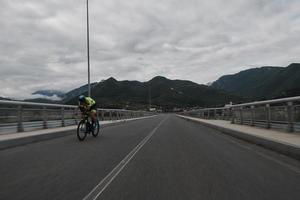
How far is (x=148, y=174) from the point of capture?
7.95m

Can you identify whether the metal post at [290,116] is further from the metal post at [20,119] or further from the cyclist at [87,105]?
the metal post at [20,119]

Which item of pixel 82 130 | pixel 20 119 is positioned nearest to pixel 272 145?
pixel 82 130

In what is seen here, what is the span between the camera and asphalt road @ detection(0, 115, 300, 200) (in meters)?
6.24

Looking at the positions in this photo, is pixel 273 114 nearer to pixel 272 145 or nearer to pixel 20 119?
pixel 272 145

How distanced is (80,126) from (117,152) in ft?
15.9

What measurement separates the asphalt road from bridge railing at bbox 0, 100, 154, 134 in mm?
4802

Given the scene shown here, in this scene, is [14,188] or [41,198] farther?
[14,188]

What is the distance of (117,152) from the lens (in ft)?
38.8

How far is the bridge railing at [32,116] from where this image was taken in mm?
16597

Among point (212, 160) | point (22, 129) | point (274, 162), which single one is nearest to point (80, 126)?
point (22, 129)

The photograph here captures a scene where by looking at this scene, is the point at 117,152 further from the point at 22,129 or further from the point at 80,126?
the point at 22,129

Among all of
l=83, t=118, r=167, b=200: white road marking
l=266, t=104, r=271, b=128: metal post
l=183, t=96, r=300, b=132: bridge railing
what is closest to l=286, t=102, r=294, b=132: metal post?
l=183, t=96, r=300, b=132: bridge railing

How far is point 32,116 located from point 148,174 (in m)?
12.9

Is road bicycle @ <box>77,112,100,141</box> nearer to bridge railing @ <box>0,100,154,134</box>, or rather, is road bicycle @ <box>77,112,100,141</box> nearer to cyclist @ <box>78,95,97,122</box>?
cyclist @ <box>78,95,97,122</box>
